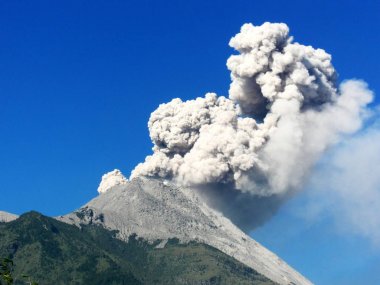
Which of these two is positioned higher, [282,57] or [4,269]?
[282,57]

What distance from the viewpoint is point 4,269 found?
40250 millimetres

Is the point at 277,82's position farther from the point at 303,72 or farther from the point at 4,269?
the point at 4,269

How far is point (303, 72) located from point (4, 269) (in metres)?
165

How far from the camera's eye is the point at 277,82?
199875 mm

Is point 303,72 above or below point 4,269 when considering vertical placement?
above

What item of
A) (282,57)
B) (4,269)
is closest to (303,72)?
(282,57)

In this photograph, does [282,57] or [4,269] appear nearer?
[4,269]

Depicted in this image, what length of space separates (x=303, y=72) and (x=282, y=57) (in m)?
6.33

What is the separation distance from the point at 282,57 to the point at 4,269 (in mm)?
164800

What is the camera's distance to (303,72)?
653 ft


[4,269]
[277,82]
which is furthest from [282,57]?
[4,269]

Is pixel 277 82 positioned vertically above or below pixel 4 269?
above

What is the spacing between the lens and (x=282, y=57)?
199625mm

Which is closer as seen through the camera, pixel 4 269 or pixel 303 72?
pixel 4 269
